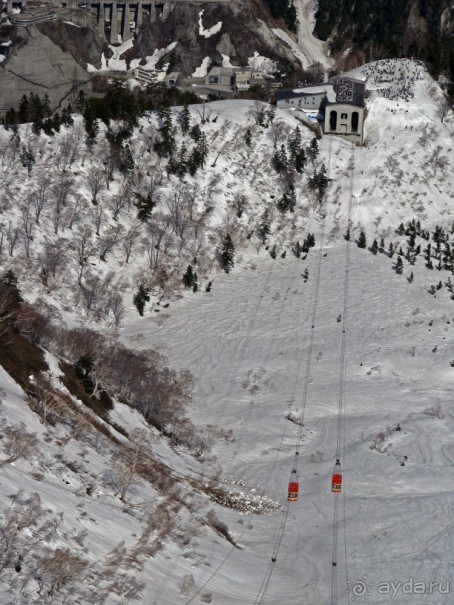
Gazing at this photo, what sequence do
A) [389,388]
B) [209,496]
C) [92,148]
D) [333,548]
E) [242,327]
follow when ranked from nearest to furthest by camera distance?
[333,548]
[209,496]
[389,388]
[242,327]
[92,148]

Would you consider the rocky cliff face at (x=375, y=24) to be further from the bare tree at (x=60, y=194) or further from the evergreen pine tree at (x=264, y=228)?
the bare tree at (x=60, y=194)

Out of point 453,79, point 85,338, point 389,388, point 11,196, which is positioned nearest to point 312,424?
point 389,388

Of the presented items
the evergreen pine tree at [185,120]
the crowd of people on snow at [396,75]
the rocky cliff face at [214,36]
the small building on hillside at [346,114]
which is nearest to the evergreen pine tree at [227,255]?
the evergreen pine tree at [185,120]

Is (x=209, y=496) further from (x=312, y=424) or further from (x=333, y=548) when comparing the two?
(x=312, y=424)

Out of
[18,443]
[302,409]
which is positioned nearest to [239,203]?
[302,409]

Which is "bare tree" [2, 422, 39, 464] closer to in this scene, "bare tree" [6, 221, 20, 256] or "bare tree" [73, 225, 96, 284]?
"bare tree" [6, 221, 20, 256]

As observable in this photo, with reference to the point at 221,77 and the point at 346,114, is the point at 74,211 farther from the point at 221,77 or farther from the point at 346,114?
the point at 221,77

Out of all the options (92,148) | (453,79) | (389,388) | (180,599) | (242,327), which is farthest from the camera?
(453,79)

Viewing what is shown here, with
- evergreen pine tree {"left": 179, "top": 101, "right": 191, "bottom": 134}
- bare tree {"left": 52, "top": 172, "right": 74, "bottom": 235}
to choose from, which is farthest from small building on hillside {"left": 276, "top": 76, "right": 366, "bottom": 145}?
bare tree {"left": 52, "top": 172, "right": 74, "bottom": 235}
